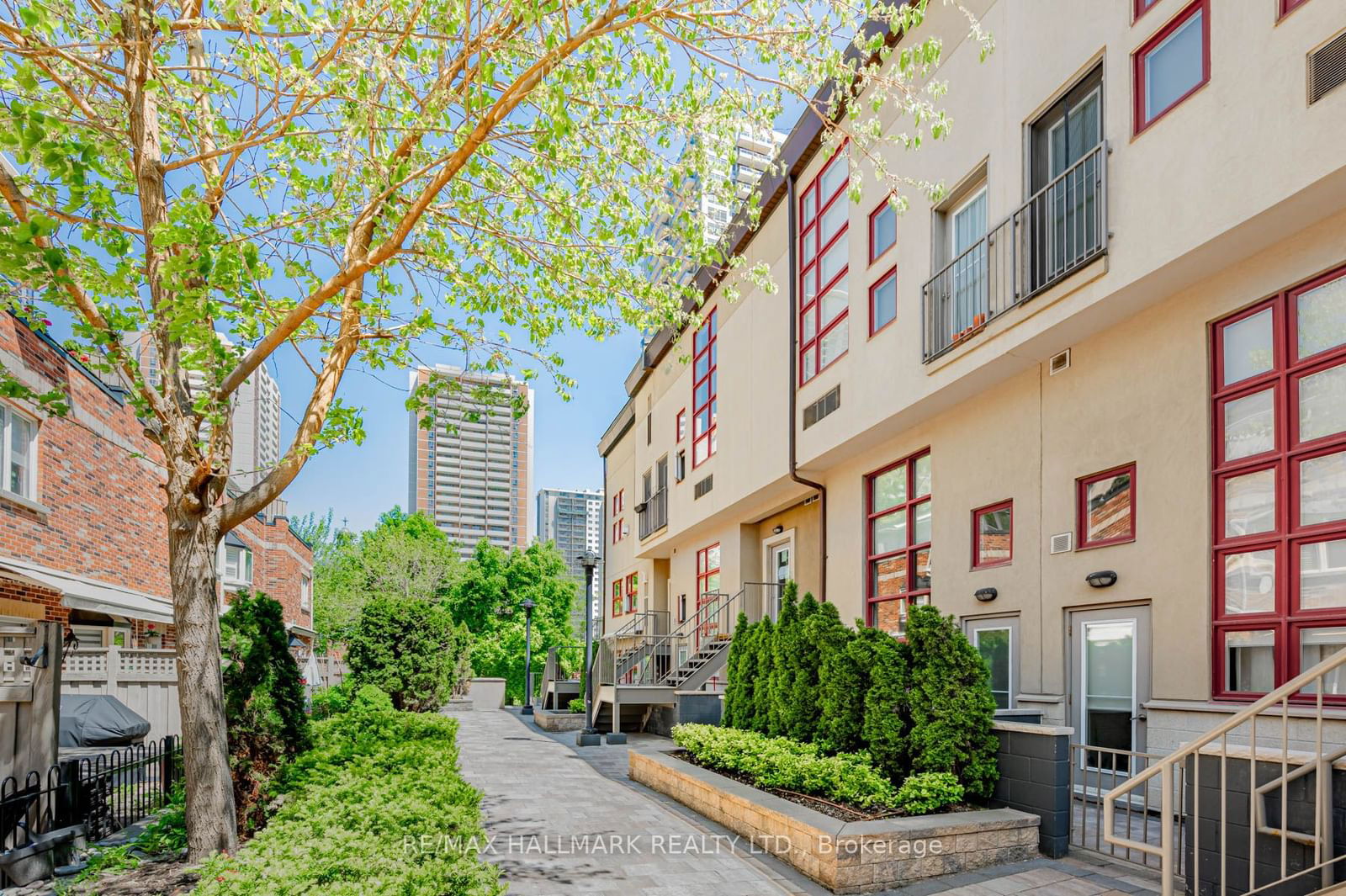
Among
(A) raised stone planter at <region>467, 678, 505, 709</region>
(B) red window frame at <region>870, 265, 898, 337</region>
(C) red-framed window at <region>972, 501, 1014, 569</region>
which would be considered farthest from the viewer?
(A) raised stone planter at <region>467, 678, 505, 709</region>

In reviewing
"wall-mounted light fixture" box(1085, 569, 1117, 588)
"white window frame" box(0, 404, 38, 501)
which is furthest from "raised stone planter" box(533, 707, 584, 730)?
"wall-mounted light fixture" box(1085, 569, 1117, 588)

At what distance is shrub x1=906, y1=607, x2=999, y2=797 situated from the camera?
22.8ft

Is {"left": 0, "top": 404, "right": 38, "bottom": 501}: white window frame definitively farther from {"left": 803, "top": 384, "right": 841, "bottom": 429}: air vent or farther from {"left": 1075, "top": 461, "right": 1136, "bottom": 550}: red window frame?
{"left": 1075, "top": 461, "right": 1136, "bottom": 550}: red window frame

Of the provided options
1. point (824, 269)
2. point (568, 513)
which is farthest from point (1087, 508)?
point (568, 513)

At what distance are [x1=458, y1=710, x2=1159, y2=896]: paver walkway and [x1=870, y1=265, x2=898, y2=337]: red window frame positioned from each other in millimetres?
6576

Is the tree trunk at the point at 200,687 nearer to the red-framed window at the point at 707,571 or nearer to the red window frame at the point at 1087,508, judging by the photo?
the red window frame at the point at 1087,508

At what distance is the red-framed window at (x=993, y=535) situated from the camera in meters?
9.30

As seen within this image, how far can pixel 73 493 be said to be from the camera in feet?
46.0

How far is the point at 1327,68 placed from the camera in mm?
5602

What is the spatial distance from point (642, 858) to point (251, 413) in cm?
2656

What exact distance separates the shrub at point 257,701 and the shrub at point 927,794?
5.38 metres

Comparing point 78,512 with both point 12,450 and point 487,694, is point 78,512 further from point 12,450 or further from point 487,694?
point 487,694

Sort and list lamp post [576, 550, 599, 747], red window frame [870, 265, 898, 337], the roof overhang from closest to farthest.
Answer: the roof overhang → red window frame [870, 265, 898, 337] → lamp post [576, 550, 599, 747]

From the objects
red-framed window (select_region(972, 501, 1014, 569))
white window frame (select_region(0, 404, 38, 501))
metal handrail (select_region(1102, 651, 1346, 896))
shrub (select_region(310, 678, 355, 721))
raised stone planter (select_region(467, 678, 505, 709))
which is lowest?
raised stone planter (select_region(467, 678, 505, 709))
